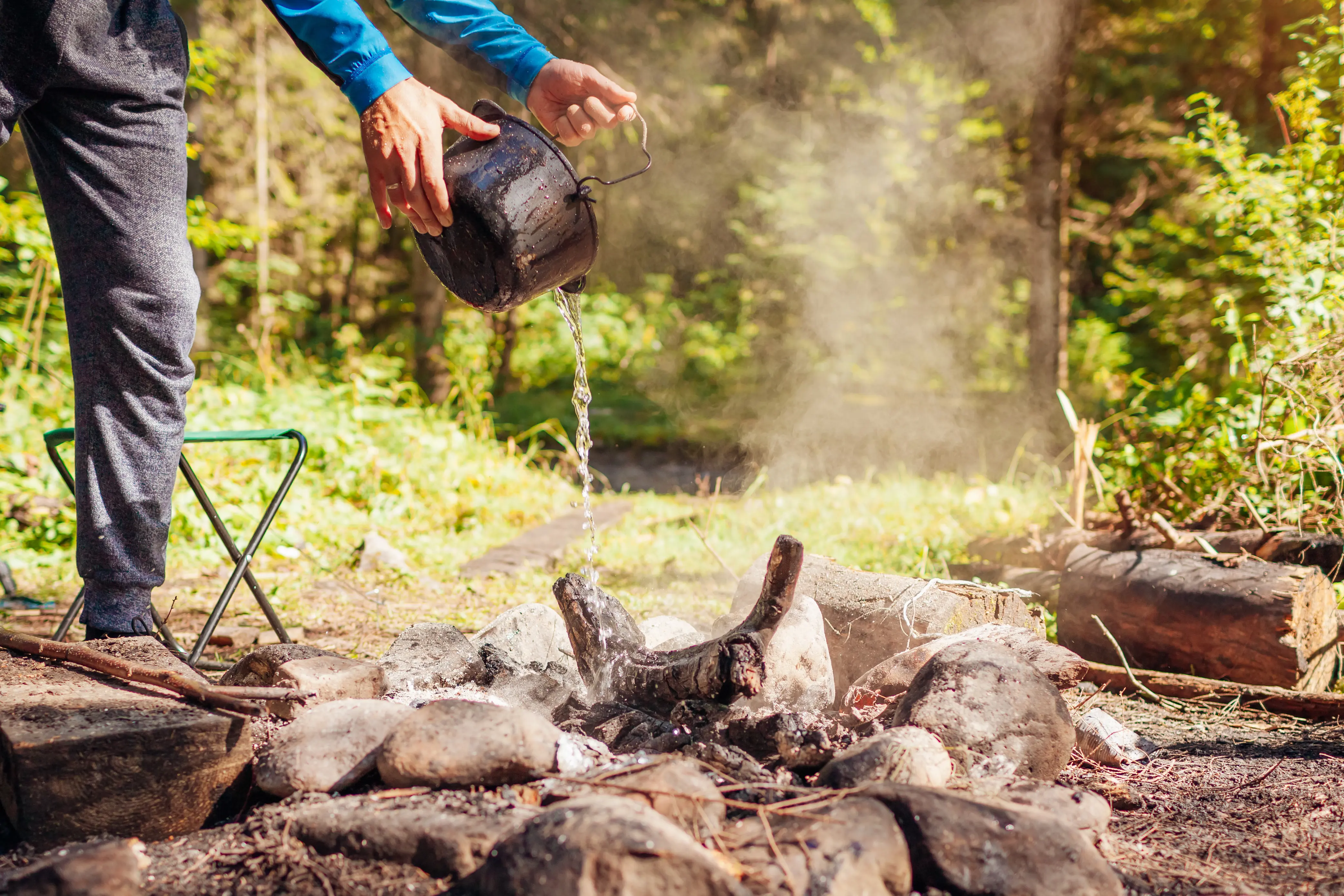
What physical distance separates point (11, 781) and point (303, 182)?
34.7ft

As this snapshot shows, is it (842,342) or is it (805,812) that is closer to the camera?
(805,812)

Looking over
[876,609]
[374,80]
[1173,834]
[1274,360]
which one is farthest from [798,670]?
[1274,360]

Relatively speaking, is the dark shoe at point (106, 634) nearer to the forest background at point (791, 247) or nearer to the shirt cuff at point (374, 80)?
the shirt cuff at point (374, 80)

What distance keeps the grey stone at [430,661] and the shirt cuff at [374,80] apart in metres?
1.28

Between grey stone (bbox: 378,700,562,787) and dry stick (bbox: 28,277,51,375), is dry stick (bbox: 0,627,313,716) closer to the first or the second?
grey stone (bbox: 378,700,562,787)

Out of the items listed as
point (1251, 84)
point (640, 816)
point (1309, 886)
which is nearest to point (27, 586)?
point (640, 816)

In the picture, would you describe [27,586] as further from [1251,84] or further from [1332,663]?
[1251,84]

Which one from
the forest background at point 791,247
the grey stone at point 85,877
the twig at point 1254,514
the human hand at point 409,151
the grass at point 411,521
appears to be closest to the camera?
the grey stone at point 85,877

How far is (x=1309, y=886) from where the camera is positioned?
148cm

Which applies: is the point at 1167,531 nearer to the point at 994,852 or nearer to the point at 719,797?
the point at 994,852

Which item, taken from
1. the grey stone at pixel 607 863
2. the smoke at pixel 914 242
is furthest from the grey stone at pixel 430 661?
the smoke at pixel 914 242

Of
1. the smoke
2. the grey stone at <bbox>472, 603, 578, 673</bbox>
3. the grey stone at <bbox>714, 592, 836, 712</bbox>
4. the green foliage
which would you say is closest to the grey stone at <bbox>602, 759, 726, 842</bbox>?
the grey stone at <bbox>714, 592, 836, 712</bbox>

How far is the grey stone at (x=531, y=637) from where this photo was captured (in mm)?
2480

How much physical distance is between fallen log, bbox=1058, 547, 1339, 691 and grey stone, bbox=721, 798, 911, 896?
2026mm
